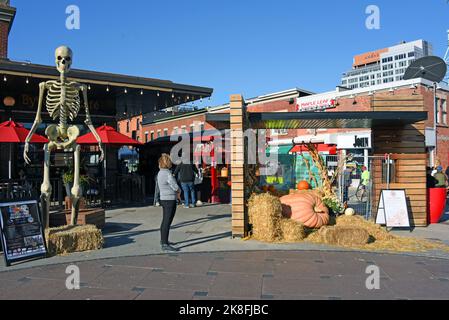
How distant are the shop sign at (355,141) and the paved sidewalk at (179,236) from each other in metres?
16.1

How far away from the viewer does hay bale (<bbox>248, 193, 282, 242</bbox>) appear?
806cm

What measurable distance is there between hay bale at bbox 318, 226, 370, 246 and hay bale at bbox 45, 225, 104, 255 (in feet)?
14.6

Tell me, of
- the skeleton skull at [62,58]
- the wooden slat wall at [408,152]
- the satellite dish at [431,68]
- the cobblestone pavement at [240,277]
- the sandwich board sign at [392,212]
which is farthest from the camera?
the satellite dish at [431,68]

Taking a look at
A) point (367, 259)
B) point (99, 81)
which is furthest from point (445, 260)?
point (99, 81)

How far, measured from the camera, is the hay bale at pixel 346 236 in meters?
7.66

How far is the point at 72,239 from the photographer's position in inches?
281

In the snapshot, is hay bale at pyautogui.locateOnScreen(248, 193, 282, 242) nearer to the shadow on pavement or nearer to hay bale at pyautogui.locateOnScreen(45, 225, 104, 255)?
the shadow on pavement

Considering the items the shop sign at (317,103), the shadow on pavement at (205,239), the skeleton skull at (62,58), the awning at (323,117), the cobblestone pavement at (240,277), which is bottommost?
the cobblestone pavement at (240,277)

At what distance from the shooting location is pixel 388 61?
88.7 metres

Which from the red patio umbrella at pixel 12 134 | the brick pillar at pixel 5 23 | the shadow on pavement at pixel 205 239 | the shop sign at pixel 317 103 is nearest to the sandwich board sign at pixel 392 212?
the shadow on pavement at pixel 205 239

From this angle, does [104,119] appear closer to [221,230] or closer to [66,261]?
[221,230]

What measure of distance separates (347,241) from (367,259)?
3.14 feet

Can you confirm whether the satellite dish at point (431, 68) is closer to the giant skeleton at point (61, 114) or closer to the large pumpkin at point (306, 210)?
the large pumpkin at point (306, 210)

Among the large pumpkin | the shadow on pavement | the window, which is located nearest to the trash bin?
the large pumpkin
